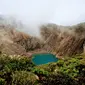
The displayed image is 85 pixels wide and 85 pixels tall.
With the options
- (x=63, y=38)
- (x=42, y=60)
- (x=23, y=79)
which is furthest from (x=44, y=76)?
(x=63, y=38)

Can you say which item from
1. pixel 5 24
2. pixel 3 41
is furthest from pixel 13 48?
pixel 5 24

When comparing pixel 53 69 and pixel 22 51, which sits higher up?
pixel 53 69

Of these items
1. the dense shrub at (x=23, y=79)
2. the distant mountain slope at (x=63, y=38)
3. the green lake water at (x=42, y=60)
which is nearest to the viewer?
the dense shrub at (x=23, y=79)

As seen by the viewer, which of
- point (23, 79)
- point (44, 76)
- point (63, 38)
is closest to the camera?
point (23, 79)

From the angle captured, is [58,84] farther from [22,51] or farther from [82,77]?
[22,51]

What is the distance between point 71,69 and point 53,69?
6.96 ft

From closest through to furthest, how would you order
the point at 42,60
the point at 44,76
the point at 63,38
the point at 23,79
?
the point at 23,79
the point at 44,76
the point at 42,60
the point at 63,38

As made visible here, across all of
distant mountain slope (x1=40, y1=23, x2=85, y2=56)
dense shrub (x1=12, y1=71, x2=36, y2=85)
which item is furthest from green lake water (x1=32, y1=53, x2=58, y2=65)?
dense shrub (x1=12, y1=71, x2=36, y2=85)

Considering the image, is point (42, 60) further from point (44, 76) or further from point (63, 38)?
point (44, 76)

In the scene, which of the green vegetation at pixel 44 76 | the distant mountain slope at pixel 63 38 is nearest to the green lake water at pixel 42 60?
the distant mountain slope at pixel 63 38

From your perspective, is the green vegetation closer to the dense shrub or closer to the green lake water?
the dense shrub

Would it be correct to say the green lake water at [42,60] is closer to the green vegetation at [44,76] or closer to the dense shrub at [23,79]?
the green vegetation at [44,76]

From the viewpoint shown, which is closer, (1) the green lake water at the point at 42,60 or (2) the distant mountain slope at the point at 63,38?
(1) the green lake water at the point at 42,60

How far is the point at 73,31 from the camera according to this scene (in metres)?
84.6
